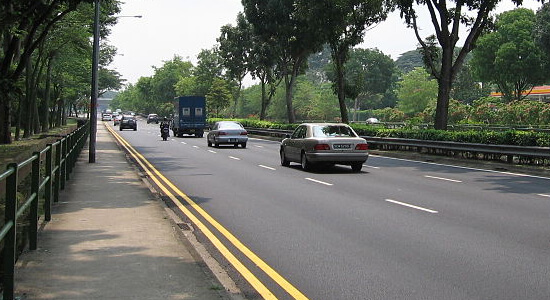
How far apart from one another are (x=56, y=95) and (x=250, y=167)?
45.3 m

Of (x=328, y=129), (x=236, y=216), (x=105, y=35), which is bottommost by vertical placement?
(x=236, y=216)

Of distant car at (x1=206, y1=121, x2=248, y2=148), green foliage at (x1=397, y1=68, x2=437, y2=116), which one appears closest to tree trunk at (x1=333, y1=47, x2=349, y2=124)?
distant car at (x1=206, y1=121, x2=248, y2=148)

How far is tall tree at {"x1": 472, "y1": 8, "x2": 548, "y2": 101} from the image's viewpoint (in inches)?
2596

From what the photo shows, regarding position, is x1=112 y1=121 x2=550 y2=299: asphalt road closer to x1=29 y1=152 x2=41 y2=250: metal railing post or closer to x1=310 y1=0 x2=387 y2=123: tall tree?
x1=29 y1=152 x2=41 y2=250: metal railing post

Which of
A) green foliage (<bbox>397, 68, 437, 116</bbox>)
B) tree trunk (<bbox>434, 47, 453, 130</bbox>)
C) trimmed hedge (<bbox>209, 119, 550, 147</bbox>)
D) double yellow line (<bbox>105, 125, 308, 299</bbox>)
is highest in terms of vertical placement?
green foliage (<bbox>397, 68, 437, 116</bbox>)

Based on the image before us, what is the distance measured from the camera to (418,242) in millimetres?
8055

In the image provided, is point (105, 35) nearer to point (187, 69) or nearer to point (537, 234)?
point (537, 234)

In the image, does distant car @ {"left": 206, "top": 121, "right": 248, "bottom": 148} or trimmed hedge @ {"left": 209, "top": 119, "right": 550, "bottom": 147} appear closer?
trimmed hedge @ {"left": 209, "top": 119, "right": 550, "bottom": 147}

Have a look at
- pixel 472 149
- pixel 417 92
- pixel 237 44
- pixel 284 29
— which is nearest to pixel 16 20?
pixel 472 149

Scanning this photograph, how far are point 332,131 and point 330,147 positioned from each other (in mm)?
921

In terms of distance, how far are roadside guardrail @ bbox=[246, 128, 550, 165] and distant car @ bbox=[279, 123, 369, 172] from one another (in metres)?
5.43

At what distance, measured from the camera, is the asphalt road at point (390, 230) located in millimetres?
6035

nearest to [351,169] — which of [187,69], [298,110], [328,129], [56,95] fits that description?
[328,129]

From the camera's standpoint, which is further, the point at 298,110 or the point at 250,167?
the point at 298,110
